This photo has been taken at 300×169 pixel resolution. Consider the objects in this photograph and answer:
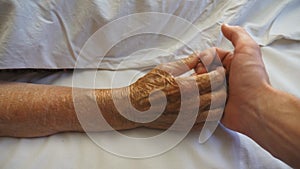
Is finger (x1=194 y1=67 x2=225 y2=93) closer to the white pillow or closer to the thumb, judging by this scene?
the thumb

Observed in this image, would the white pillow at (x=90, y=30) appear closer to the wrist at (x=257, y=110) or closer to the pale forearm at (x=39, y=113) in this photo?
the pale forearm at (x=39, y=113)

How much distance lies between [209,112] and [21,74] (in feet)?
1.76

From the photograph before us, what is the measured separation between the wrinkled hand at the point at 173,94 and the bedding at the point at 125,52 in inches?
2.1

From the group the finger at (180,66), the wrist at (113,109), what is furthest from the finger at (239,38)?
the wrist at (113,109)

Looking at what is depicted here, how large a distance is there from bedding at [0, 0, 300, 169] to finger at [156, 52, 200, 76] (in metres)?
0.14

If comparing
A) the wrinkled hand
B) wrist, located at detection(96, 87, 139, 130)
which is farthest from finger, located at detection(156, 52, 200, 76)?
wrist, located at detection(96, 87, 139, 130)

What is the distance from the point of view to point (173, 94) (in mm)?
707

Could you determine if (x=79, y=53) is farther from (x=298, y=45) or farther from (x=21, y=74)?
(x=298, y=45)

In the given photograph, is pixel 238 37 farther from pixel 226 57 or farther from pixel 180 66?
pixel 180 66

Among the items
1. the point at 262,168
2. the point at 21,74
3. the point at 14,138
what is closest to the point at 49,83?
the point at 21,74

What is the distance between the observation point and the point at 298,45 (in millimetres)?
955

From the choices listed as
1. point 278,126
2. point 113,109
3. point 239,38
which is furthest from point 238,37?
point 113,109

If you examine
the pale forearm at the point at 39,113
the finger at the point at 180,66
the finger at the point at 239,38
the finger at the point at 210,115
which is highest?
the finger at the point at 239,38

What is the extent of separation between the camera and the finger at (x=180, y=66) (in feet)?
2.45
